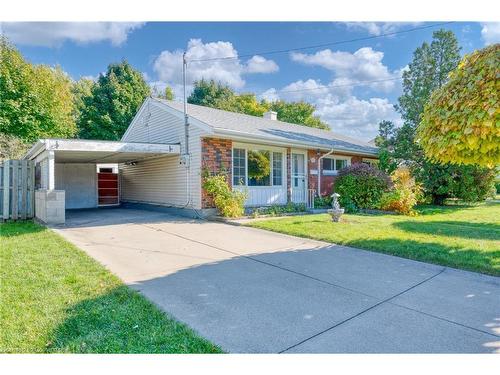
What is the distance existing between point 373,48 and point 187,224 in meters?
6.70

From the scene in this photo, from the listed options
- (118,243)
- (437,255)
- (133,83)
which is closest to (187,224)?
(118,243)

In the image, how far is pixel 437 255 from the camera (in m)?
5.52

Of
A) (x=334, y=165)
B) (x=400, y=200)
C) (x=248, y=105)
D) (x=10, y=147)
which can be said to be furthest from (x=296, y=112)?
(x=10, y=147)

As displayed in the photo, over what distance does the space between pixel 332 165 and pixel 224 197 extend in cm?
684

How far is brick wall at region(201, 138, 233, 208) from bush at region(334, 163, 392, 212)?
16.5 feet

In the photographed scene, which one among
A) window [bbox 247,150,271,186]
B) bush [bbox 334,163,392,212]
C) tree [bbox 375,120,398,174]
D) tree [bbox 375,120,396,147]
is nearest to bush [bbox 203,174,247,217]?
window [bbox 247,150,271,186]

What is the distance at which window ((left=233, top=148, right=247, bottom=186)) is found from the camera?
11.2 m

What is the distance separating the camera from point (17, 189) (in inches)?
419

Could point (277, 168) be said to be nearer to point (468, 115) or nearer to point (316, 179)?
point (316, 179)

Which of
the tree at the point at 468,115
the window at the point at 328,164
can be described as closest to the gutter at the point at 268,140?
the window at the point at 328,164

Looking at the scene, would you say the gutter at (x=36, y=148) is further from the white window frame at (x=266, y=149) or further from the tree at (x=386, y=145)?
the tree at (x=386, y=145)

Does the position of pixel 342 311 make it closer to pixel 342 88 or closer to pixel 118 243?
pixel 118 243

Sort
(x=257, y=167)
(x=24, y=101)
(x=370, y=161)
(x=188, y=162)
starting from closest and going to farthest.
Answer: (x=188, y=162), (x=257, y=167), (x=370, y=161), (x=24, y=101)

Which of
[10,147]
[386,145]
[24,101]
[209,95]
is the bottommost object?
[386,145]
